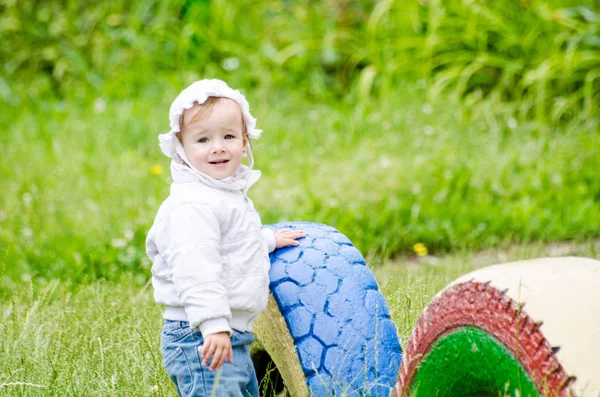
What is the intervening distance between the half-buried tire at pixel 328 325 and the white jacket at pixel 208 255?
0.38 feet

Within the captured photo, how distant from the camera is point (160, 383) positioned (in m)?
2.60

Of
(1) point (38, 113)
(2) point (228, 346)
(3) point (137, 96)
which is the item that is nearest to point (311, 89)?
(3) point (137, 96)

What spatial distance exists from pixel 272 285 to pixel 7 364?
884 millimetres

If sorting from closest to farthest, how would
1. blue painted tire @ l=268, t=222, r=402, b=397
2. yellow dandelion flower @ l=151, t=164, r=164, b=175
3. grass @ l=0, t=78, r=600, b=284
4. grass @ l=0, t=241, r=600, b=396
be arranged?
blue painted tire @ l=268, t=222, r=402, b=397 → grass @ l=0, t=241, r=600, b=396 → grass @ l=0, t=78, r=600, b=284 → yellow dandelion flower @ l=151, t=164, r=164, b=175

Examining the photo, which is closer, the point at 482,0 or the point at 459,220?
the point at 459,220

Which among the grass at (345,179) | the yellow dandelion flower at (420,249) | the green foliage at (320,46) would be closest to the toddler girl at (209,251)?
the grass at (345,179)

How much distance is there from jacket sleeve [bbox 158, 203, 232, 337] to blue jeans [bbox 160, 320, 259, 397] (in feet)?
0.33

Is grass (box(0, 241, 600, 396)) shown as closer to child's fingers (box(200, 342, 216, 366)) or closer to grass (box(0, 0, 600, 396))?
grass (box(0, 0, 600, 396))

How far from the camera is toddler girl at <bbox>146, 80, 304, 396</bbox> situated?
2232 mm

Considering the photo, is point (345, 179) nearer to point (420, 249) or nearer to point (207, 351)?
point (420, 249)

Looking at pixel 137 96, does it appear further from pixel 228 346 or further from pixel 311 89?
pixel 228 346

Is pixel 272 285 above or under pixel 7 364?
above

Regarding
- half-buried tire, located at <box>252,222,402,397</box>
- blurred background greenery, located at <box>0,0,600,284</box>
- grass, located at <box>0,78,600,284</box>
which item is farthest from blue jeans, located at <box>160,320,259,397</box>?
grass, located at <box>0,78,600,284</box>

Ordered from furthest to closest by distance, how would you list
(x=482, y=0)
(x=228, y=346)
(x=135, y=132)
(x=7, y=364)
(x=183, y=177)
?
(x=482, y=0), (x=135, y=132), (x=7, y=364), (x=183, y=177), (x=228, y=346)
